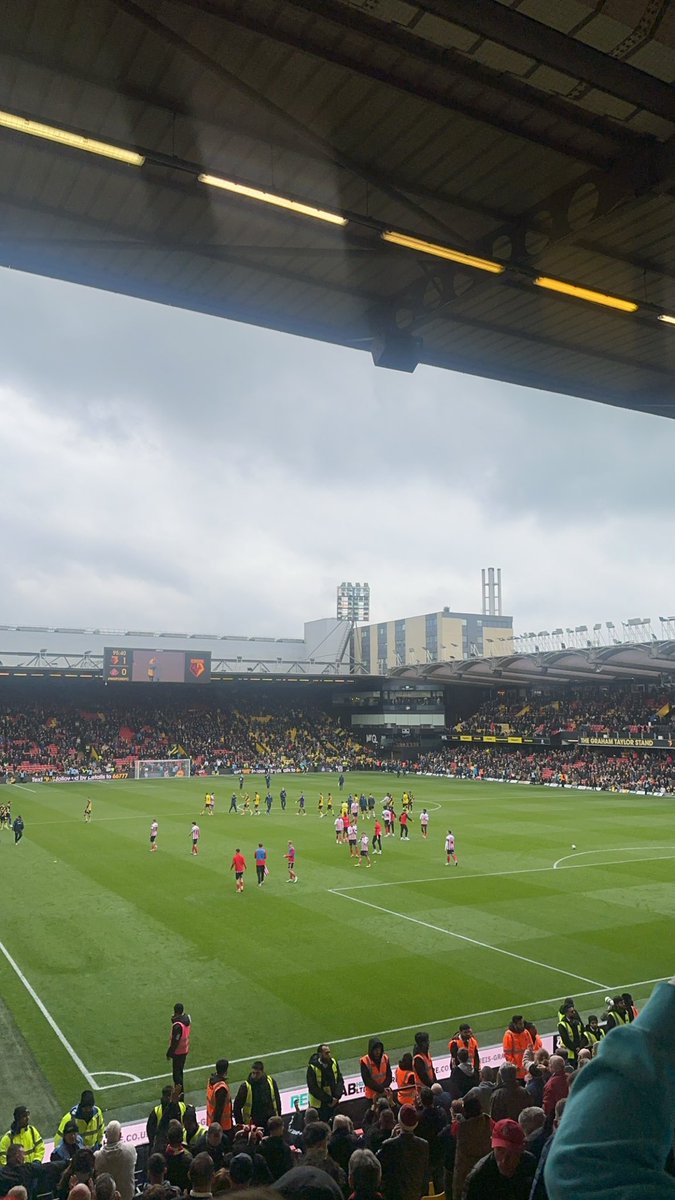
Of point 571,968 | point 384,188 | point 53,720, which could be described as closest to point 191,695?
point 53,720

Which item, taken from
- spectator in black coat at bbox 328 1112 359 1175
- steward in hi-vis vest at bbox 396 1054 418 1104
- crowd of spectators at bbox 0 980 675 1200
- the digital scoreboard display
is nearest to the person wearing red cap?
crowd of spectators at bbox 0 980 675 1200

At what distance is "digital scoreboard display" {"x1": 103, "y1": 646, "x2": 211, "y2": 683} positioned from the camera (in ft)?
201

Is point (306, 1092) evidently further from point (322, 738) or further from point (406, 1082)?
point (322, 738)

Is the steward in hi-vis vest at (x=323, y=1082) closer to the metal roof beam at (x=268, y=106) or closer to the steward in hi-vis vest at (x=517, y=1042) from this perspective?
the steward in hi-vis vest at (x=517, y=1042)

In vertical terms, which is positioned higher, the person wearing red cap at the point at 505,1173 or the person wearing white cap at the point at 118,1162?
the person wearing red cap at the point at 505,1173

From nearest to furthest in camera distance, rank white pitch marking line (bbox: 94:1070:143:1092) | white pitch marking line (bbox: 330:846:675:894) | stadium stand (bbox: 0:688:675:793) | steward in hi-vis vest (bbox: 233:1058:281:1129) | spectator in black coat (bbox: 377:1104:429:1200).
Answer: spectator in black coat (bbox: 377:1104:429:1200)
steward in hi-vis vest (bbox: 233:1058:281:1129)
white pitch marking line (bbox: 94:1070:143:1092)
white pitch marking line (bbox: 330:846:675:894)
stadium stand (bbox: 0:688:675:793)

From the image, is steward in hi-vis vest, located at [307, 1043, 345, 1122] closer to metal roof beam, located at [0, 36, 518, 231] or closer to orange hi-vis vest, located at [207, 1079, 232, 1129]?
orange hi-vis vest, located at [207, 1079, 232, 1129]

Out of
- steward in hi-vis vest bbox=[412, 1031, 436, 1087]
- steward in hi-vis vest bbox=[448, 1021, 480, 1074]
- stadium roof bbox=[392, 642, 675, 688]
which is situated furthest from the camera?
stadium roof bbox=[392, 642, 675, 688]

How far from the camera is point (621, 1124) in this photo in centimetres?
132

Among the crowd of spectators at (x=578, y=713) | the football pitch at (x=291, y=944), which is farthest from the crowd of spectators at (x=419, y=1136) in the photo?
the crowd of spectators at (x=578, y=713)

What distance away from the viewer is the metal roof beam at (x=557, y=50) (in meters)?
5.29

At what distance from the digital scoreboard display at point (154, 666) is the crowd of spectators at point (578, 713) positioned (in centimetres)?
2403

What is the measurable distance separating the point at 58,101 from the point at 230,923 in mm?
17553

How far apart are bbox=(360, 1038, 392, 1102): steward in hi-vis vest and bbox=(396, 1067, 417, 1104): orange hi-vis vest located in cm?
21
